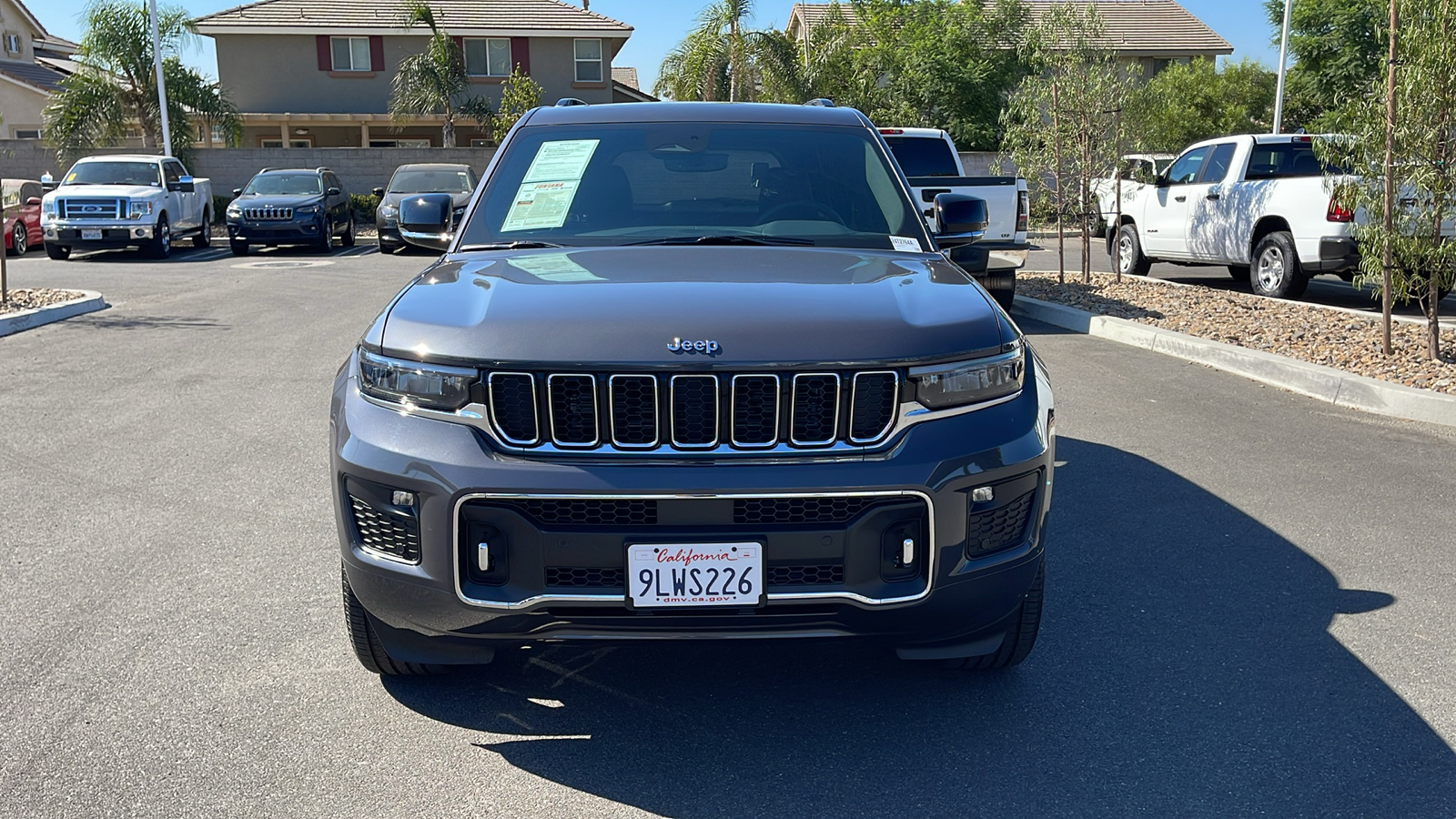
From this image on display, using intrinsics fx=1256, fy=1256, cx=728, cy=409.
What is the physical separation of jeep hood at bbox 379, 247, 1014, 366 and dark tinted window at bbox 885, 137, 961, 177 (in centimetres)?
1060

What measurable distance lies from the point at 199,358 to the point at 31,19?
62.2 meters

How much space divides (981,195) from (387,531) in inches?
401

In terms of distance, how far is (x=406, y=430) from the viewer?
3.15 m

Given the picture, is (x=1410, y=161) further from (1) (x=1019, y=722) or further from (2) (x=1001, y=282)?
(1) (x=1019, y=722)

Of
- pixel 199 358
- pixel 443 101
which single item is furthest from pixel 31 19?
pixel 199 358

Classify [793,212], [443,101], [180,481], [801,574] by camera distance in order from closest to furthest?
[801,574] → [793,212] → [180,481] → [443,101]

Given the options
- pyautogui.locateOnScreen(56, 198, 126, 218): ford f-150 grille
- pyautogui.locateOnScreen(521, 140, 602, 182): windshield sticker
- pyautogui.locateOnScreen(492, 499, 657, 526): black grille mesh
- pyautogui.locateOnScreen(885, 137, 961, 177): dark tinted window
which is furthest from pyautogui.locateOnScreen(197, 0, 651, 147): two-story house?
pyautogui.locateOnScreen(492, 499, 657, 526): black grille mesh

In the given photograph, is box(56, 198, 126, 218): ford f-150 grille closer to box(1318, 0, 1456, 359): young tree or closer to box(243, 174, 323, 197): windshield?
box(243, 174, 323, 197): windshield

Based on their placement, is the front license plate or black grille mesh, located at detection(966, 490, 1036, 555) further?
black grille mesh, located at detection(966, 490, 1036, 555)

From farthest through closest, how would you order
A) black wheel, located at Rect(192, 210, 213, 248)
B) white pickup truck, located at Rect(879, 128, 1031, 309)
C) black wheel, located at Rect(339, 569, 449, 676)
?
black wheel, located at Rect(192, 210, 213, 248) < white pickup truck, located at Rect(879, 128, 1031, 309) < black wheel, located at Rect(339, 569, 449, 676)

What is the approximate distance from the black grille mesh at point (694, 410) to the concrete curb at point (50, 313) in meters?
11.0

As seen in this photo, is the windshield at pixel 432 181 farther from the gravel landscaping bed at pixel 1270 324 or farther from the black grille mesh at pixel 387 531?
the black grille mesh at pixel 387 531

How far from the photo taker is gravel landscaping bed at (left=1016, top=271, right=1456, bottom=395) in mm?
9023

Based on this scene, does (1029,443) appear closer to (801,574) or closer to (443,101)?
(801,574)
